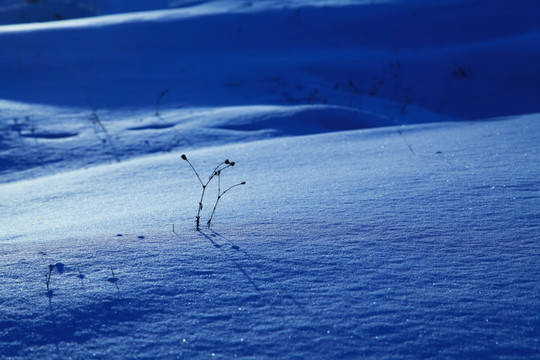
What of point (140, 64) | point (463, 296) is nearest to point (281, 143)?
point (463, 296)

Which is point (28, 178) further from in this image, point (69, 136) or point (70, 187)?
point (70, 187)

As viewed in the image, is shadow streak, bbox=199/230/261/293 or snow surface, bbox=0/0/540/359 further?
shadow streak, bbox=199/230/261/293

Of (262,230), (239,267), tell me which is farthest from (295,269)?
(262,230)

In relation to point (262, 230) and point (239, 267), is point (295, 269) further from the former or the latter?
point (262, 230)

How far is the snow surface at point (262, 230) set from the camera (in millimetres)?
1134

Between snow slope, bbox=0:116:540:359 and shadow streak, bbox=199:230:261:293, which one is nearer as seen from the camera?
snow slope, bbox=0:116:540:359

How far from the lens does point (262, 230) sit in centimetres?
176

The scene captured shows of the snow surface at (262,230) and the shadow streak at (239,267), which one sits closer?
the snow surface at (262,230)

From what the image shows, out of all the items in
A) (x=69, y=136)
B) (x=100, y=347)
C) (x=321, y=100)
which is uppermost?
(x=321, y=100)

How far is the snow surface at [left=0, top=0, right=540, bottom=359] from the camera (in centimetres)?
113

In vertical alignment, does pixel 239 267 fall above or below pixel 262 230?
below

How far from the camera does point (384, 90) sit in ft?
23.4

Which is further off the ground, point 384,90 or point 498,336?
point 384,90

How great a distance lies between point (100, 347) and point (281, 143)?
2.66 metres
